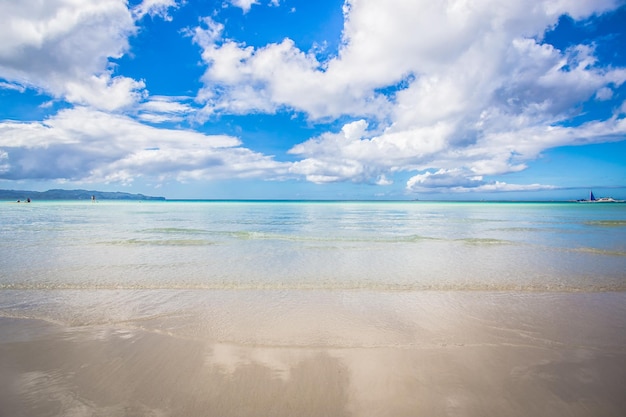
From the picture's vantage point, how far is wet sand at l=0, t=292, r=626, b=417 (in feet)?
13.5

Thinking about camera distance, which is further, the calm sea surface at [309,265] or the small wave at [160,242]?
the small wave at [160,242]

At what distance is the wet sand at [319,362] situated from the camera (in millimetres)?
4125

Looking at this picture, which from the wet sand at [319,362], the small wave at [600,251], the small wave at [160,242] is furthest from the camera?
the small wave at [160,242]

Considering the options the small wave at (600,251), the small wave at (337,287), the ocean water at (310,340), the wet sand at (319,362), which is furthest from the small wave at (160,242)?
the small wave at (600,251)

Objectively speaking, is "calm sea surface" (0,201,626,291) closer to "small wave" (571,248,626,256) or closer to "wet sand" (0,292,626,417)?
"small wave" (571,248,626,256)

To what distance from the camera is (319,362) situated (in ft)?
17.1

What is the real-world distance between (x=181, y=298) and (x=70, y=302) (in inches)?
115

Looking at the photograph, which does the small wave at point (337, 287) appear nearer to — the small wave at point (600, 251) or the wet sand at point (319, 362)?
the wet sand at point (319, 362)

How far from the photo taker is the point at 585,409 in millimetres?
4000

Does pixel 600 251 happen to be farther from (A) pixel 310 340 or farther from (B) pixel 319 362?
(B) pixel 319 362

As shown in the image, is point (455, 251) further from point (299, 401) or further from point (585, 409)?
point (299, 401)

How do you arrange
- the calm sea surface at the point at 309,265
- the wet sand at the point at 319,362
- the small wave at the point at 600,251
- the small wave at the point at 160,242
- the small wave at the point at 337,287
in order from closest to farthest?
the wet sand at the point at 319,362 → the small wave at the point at 337,287 → the calm sea surface at the point at 309,265 → the small wave at the point at 600,251 → the small wave at the point at 160,242

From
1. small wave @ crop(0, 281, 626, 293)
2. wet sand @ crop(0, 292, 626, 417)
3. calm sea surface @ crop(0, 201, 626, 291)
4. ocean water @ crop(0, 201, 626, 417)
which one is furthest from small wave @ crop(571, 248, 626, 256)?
wet sand @ crop(0, 292, 626, 417)

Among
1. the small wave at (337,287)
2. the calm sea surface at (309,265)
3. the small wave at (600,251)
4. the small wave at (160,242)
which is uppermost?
the small wave at (160,242)
